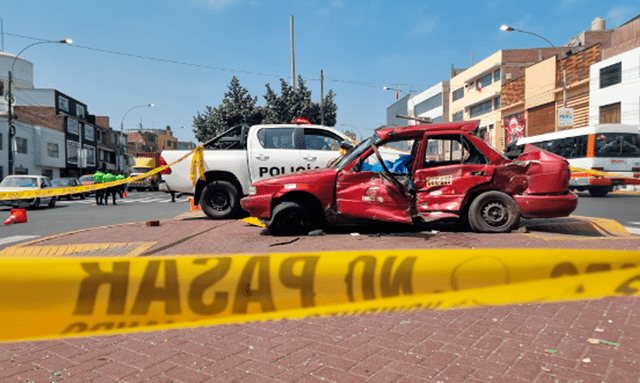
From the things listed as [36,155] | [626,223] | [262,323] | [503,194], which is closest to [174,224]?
[262,323]

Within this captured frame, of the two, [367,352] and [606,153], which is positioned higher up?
[606,153]

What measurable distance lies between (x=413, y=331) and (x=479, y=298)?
1.92ft

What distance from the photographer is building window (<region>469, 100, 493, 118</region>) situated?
46.8 meters

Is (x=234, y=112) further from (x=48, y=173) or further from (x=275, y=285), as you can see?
(x=48, y=173)

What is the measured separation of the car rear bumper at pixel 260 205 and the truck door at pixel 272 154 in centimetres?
220

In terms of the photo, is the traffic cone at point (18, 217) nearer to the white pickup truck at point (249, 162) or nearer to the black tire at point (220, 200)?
the white pickup truck at point (249, 162)

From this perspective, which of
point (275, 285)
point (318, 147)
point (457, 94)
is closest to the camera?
point (275, 285)

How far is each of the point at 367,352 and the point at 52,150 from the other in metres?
56.7

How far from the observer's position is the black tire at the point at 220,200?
8.58 meters

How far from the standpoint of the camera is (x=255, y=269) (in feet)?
8.39

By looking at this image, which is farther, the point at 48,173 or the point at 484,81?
the point at 48,173

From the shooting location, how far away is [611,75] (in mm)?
→ 26875

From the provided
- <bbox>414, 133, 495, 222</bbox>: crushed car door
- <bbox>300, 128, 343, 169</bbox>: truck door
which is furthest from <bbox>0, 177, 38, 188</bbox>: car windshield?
<bbox>414, 133, 495, 222</bbox>: crushed car door

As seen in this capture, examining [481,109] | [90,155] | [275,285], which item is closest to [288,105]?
[275,285]
